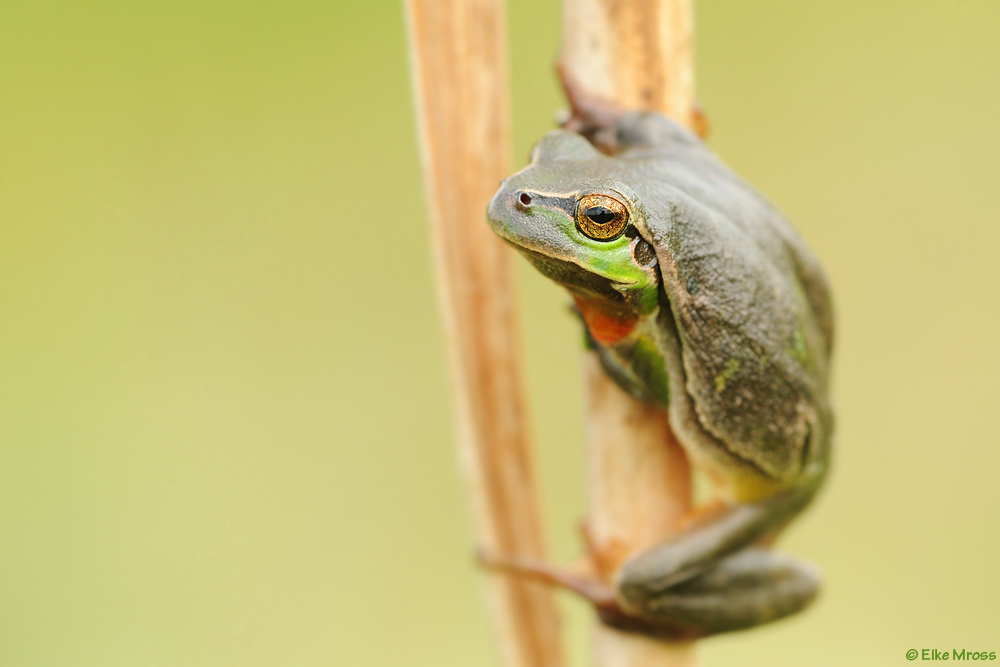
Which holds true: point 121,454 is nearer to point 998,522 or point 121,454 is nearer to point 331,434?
point 331,434

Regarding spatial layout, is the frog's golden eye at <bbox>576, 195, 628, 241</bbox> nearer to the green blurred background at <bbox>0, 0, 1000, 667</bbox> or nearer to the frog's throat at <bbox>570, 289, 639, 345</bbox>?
the frog's throat at <bbox>570, 289, 639, 345</bbox>

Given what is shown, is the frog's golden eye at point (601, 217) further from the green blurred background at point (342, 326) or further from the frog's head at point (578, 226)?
the green blurred background at point (342, 326)

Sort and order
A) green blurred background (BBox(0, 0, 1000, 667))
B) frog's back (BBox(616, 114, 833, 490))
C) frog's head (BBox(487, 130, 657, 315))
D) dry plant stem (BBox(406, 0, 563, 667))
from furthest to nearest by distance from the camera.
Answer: green blurred background (BBox(0, 0, 1000, 667)) → dry plant stem (BBox(406, 0, 563, 667)) → frog's back (BBox(616, 114, 833, 490)) → frog's head (BBox(487, 130, 657, 315))

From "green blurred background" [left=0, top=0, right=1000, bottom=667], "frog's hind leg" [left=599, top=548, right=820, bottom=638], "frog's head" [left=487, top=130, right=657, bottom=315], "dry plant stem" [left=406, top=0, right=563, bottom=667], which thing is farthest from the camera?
"green blurred background" [left=0, top=0, right=1000, bottom=667]

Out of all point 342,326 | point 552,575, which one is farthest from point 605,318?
point 342,326

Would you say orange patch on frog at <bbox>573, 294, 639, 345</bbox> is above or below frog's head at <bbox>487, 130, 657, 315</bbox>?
below

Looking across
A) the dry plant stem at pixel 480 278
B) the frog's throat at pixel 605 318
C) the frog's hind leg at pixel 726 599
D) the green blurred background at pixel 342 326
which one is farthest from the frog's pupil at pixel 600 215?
the green blurred background at pixel 342 326

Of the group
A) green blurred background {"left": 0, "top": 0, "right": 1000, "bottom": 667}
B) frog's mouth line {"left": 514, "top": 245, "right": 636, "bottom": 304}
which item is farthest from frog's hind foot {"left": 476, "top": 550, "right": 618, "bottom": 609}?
green blurred background {"left": 0, "top": 0, "right": 1000, "bottom": 667}
